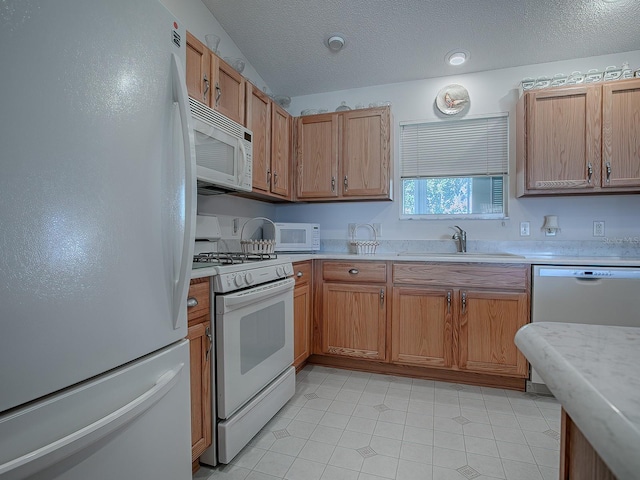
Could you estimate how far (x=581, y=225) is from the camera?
2.64 m

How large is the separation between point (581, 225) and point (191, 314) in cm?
294

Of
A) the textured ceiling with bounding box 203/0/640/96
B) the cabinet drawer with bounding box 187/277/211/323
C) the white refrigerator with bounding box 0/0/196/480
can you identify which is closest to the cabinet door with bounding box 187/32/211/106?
the textured ceiling with bounding box 203/0/640/96

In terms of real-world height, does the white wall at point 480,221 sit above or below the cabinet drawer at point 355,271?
above

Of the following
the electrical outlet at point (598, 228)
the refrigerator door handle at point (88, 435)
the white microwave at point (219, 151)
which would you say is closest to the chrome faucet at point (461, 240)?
the electrical outlet at point (598, 228)

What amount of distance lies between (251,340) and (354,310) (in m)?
1.08

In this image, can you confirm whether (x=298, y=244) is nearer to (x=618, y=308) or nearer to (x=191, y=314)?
(x=191, y=314)

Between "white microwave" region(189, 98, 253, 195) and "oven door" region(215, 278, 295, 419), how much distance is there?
0.69m

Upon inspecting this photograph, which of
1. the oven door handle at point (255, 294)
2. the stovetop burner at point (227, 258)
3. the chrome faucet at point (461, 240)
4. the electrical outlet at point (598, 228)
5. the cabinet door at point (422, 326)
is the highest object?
the electrical outlet at point (598, 228)

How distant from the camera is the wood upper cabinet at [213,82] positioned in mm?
1774

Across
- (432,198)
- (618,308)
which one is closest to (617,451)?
(618,308)

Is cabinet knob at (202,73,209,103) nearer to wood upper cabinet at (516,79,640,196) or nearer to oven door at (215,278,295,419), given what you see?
oven door at (215,278,295,419)

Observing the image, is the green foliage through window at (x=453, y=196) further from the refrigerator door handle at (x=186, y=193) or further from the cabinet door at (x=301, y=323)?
the refrigerator door handle at (x=186, y=193)

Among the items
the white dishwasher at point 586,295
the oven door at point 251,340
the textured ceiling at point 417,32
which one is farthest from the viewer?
the textured ceiling at point 417,32

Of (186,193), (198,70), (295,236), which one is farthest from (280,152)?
(186,193)
